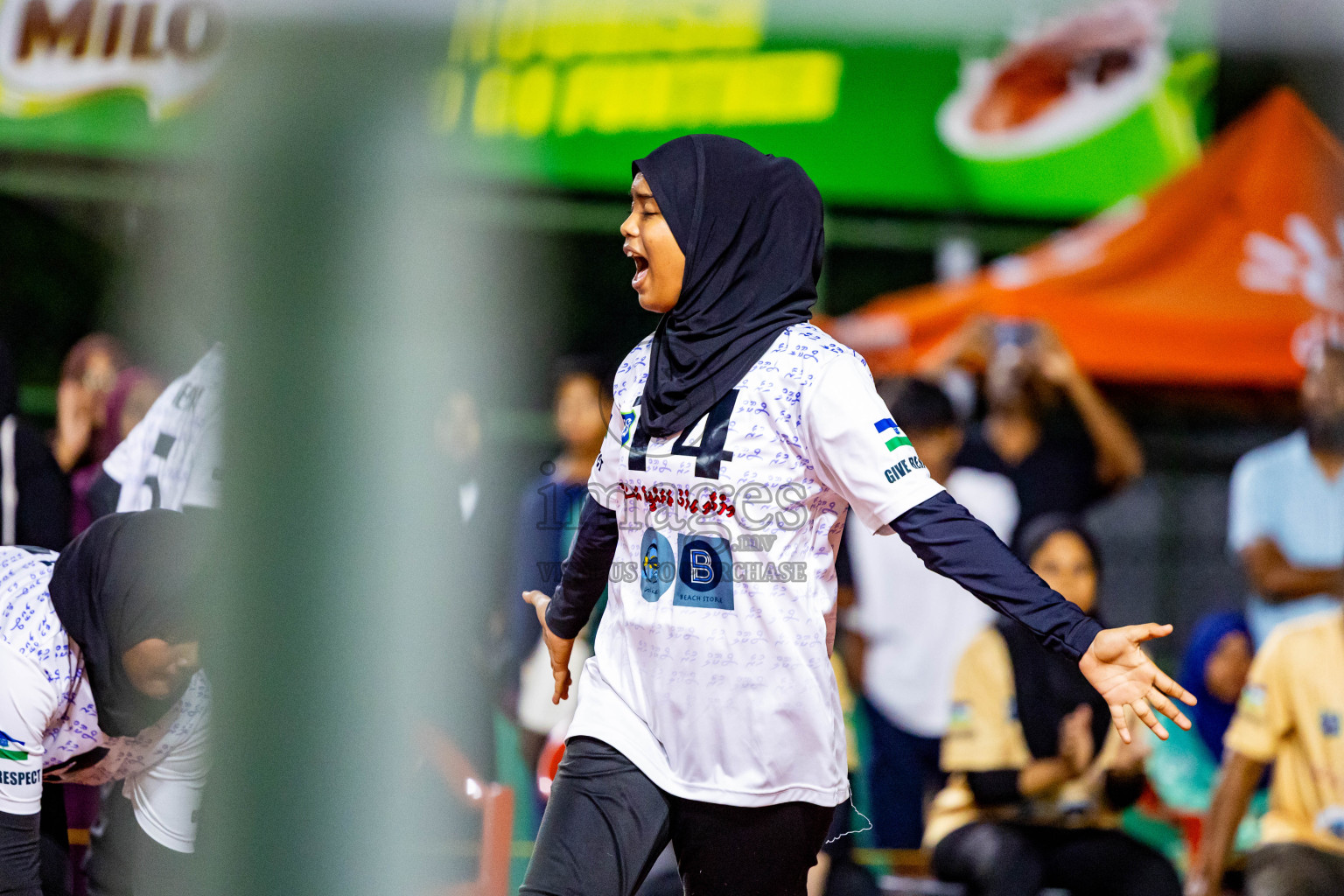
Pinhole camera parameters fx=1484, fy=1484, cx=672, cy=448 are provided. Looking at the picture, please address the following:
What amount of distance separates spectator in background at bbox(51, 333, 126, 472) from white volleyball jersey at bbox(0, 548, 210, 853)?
0.23 m

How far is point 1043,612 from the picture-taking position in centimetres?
192

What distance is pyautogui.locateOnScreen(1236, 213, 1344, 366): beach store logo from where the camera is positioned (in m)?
5.09

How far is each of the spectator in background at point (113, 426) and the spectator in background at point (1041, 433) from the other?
8.66 feet

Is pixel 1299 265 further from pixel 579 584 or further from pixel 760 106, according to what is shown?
pixel 579 584

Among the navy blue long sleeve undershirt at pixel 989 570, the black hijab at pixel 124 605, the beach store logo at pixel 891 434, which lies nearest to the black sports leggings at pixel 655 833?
the navy blue long sleeve undershirt at pixel 989 570

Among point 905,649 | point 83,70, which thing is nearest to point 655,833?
point 83,70

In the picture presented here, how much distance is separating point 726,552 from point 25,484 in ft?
4.92

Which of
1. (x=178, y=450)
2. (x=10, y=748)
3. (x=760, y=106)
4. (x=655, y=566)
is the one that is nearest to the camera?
(x=655, y=566)

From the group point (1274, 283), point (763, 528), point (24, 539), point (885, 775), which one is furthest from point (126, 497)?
point (1274, 283)

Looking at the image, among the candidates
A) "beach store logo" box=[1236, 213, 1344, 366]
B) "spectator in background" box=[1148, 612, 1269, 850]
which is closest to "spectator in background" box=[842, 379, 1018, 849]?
"spectator in background" box=[1148, 612, 1269, 850]

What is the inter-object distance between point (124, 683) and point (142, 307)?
27.2 inches

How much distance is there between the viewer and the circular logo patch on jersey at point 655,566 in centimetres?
213

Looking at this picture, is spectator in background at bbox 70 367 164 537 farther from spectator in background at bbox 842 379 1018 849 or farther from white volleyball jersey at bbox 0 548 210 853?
spectator in background at bbox 842 379 1018 849

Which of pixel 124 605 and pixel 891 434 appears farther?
pixel 124 605
